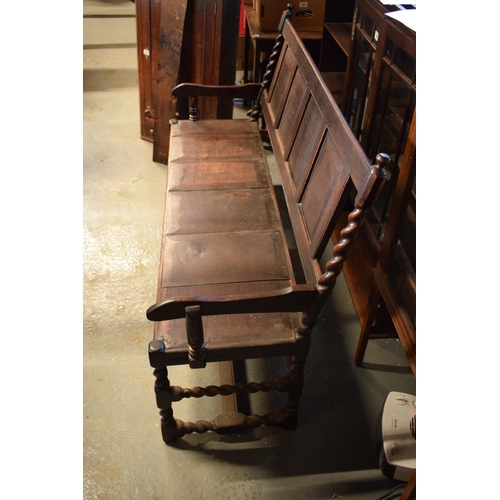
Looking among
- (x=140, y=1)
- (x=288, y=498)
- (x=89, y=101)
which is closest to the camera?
(x=288, y=498)

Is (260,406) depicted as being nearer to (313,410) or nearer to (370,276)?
(313,410)

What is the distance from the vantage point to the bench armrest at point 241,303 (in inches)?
61.5

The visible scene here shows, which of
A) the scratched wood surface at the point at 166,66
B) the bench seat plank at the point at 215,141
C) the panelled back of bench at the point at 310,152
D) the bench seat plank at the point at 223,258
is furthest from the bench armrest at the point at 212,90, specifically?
the bench seat plank at the point at 223,258

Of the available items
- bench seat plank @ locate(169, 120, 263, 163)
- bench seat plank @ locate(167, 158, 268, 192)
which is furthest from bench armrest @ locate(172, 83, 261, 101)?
bench seat plank @ locate(167, 158, 268, 192)

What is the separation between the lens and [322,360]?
2.44 meters

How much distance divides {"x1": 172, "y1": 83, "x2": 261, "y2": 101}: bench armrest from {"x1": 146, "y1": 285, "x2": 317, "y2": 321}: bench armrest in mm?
1710

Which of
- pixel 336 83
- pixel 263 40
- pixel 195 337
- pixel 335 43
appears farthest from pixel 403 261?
pixel 263 40

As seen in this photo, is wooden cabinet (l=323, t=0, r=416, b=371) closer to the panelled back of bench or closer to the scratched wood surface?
the panelled back of bench

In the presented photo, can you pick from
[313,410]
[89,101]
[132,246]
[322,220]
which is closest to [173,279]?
[322,220]

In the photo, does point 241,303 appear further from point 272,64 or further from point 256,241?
point 272,64

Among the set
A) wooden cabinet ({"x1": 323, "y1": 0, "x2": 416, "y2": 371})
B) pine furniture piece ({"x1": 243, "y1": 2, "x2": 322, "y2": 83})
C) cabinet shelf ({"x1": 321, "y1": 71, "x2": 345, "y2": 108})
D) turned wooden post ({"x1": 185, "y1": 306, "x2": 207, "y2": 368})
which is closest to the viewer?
turned wooden post ({"x1": 185, "y1": 306, "x2": 207, "y2": 368})

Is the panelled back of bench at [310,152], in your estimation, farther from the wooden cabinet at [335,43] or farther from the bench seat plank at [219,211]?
the wooden cabinet at [335,43]

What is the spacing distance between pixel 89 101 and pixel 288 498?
4.20 metres

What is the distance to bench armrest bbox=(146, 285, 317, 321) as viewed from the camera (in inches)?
61.5
